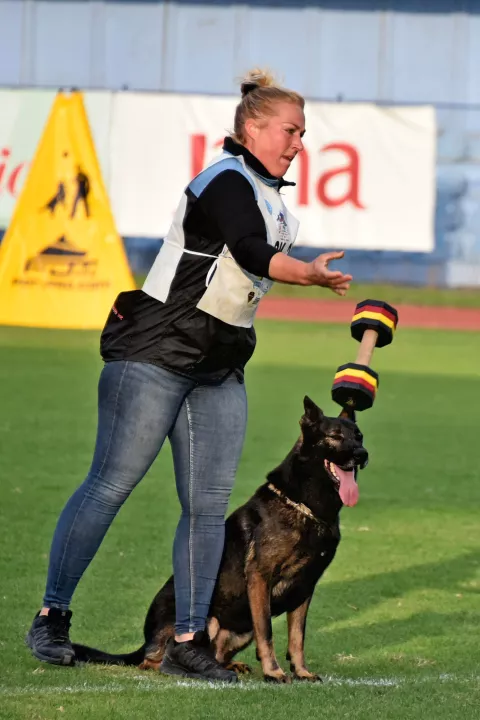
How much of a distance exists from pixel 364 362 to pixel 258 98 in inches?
43.2

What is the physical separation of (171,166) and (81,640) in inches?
859

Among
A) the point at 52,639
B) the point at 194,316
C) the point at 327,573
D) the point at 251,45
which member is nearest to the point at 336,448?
the point at 194,316

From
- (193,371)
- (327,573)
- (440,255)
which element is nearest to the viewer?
(193,371)

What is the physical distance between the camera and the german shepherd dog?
18.4ft

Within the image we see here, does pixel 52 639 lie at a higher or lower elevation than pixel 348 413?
lower

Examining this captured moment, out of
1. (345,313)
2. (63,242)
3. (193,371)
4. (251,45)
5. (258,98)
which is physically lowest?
(345,313)

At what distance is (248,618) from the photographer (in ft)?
18.7

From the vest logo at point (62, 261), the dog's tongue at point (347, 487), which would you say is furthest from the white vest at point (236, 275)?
the vest logo at point (62, 261)

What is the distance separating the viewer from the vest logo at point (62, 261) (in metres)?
20.2

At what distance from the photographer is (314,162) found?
27562 millimetres

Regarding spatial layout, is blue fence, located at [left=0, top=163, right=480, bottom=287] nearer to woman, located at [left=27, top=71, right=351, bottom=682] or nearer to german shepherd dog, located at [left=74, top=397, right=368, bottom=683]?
german shepherd dog, located at [left=74, top=397, right=368, bottom=683]

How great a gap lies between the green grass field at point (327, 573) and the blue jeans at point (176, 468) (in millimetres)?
375

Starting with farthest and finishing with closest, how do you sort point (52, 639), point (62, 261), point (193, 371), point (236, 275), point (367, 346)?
point (62, 261)
point (367, 346)
point (52, 639)
point (193, 371)
point (236, 275)

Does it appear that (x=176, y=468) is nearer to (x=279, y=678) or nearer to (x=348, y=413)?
(x=348, y=413)
